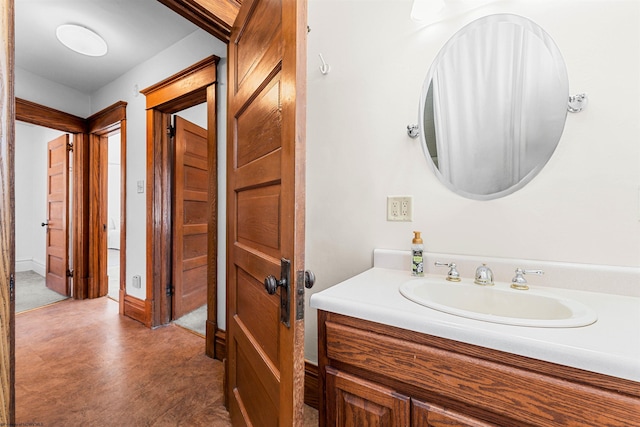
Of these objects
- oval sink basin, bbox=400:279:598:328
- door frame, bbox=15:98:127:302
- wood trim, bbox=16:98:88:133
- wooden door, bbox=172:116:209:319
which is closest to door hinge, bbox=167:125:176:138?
wooden door, bbox=172:116:209:319

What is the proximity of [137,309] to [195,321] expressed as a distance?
0.57 m

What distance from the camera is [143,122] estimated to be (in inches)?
106

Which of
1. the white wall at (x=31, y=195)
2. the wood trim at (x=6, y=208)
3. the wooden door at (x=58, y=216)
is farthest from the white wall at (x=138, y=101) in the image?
the white wall at (x=31, y=195)

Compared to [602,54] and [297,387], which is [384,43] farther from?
[297,387]

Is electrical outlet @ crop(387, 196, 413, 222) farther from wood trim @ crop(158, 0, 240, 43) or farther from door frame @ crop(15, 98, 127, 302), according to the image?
door frame @ crop(15, 98, 127, 302)

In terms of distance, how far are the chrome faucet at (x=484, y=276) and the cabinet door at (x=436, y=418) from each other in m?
0.50

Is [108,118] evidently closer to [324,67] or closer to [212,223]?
[212,223]

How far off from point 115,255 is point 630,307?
24.8 feet

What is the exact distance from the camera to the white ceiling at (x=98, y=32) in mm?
2025

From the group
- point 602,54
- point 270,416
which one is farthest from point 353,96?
point 270,416

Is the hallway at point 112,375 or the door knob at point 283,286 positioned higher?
the door knob at point 283,286

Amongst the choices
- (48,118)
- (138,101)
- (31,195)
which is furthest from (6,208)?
(31,195)

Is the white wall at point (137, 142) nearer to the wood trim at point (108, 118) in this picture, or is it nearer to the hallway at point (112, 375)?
the wood trim at point (108, 118)

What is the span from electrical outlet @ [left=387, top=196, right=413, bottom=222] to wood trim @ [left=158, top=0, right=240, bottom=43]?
123 centimetres
